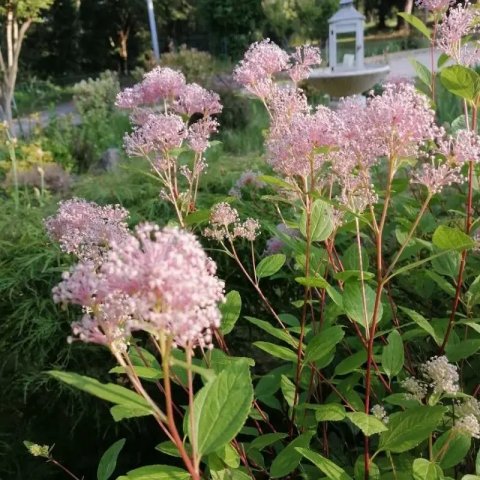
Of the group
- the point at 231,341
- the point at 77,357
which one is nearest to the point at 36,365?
the point at 77,357

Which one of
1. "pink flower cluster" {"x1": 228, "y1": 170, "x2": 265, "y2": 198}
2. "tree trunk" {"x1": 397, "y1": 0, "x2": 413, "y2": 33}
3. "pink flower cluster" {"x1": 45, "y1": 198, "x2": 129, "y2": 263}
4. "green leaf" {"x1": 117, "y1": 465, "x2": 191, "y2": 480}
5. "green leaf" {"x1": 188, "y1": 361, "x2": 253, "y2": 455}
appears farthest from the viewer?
"tree trunk" {"x1": 397, "y1": 0, "x2": 413, "y2": 33}

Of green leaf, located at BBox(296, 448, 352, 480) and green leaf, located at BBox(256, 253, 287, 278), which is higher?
green leaf, located at BBox(256, 253, 287, 278)

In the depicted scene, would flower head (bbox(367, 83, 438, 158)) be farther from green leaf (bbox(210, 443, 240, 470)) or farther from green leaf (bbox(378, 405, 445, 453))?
green leaf (bbox(210, 443, 240, 470))

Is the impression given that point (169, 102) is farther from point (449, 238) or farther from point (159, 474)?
point (159, 474)

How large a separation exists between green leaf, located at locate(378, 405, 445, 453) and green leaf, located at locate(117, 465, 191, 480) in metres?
0.41

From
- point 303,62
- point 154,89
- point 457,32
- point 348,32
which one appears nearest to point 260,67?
point 303,62

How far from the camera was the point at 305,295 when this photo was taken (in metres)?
1.33

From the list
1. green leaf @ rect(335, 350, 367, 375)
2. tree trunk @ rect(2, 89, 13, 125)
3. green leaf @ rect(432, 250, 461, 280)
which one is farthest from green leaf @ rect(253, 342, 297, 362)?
tree trunk @ rect(2, 89, 13, 125)

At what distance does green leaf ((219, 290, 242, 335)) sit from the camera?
135 centimetres

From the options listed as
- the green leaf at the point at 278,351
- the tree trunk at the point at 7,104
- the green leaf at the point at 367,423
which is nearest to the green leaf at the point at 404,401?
the green leaf at the point at 367,423

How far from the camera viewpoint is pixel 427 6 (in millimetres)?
1658

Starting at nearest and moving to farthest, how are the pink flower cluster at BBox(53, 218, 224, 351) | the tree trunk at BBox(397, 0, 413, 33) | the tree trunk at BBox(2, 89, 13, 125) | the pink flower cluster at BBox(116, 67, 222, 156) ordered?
the pink flower cluster at BBox(53, 218, 224, 351) < the pink flower cluster at BBox(116, 67, 222, 156) < the tree trunk at BBox(2, 89, 13, 125) < the tree trunk at BBox(397, 0, 413, 33)

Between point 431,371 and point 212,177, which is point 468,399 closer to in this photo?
point 431,371

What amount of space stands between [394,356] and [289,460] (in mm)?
322
